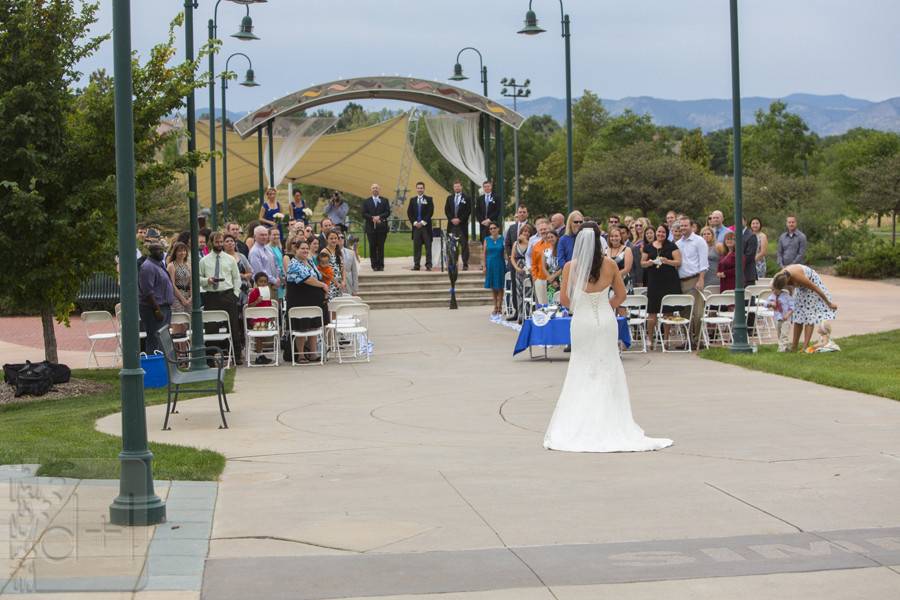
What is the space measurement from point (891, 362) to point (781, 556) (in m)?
10.4

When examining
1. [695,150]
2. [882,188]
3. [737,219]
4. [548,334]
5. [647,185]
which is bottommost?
[548,334]

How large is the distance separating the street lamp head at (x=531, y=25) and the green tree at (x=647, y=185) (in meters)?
31.2

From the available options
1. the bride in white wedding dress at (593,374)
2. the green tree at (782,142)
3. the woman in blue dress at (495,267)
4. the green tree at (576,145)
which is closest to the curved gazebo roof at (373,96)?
the woman in blue dress at (495,267)

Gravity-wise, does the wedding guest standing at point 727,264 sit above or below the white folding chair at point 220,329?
above

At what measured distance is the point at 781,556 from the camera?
6.92 meters

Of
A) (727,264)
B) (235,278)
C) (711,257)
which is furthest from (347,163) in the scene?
(235,278)

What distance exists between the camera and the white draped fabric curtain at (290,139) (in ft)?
105

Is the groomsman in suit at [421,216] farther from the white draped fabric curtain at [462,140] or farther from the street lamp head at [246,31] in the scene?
the street lamp head at [246,31]

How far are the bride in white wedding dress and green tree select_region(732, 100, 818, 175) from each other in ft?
215

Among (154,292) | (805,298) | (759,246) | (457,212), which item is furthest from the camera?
(457,212)

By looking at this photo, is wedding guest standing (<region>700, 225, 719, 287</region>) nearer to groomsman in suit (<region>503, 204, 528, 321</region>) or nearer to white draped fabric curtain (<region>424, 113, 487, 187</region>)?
groomsman in suit (<region>503, 204, 528, 321</region>)

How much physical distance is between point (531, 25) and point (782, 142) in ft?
174

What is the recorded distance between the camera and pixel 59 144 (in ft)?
51.2

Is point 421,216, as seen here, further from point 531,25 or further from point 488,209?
point 531,25
